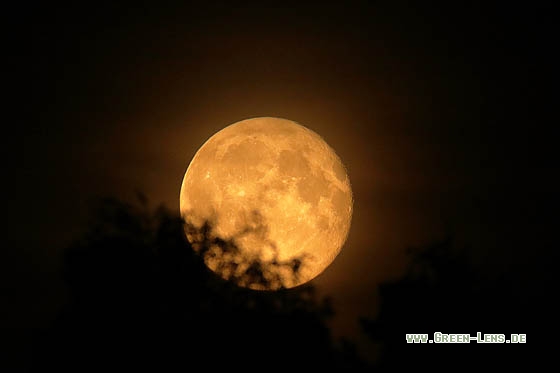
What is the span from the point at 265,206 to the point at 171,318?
2438mm

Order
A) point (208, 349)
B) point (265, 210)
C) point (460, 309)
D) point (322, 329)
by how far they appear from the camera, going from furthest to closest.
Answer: point (460, 309), point (322, 329), point (208, 349), point (265, 210)

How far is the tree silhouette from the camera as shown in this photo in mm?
6797

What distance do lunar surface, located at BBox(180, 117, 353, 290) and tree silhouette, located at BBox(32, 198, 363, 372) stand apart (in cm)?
17

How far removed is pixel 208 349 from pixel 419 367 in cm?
348

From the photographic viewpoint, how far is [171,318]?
23.1ft

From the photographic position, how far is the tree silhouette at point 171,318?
680 centimetres

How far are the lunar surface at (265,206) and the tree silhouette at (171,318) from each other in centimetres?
17

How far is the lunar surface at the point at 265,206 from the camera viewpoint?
21.5ft

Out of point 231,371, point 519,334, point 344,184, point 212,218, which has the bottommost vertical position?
point 231,371

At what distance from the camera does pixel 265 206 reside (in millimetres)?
6520

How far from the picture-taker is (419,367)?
23.8 ft

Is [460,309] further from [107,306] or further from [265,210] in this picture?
[107,306]

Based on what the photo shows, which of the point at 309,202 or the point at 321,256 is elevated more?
the point at 309,202

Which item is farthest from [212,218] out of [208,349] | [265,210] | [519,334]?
[519,334]
